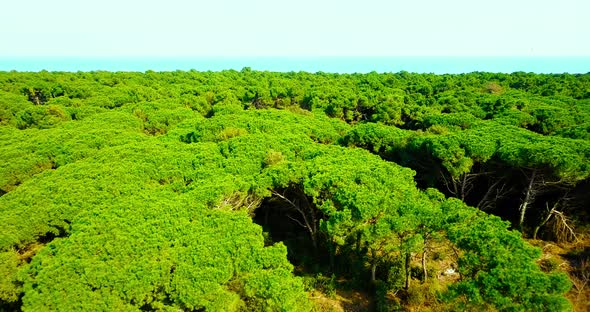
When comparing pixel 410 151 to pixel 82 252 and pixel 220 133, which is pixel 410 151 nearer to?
pixel 220 133

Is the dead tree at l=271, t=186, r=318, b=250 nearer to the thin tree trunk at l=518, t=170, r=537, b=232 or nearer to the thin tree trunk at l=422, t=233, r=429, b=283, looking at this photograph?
the thin tree trunk at l=422, t=233, r=429, b=283

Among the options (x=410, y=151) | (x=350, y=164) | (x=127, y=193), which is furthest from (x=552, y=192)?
(x=127, y=193)

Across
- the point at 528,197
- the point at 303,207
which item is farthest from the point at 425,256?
the point at 528,197

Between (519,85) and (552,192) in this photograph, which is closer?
(552,192)

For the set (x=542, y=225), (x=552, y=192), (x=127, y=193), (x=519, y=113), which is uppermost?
(x=519, y=113)

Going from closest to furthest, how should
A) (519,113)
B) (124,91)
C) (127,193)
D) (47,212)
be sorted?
(47,212) < (127,193) < (519,113) < (124,91)

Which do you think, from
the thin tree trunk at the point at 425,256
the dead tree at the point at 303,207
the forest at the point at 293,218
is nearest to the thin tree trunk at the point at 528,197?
the forest at the point at 293,218

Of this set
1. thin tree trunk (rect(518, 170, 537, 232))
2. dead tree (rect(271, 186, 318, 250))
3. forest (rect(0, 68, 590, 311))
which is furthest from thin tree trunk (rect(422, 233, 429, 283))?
thin tree trunk (rect(518, 170, 537, 232))

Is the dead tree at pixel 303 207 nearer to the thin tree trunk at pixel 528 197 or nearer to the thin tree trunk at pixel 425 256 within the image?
the thin tree trunk at pixel 425 256
